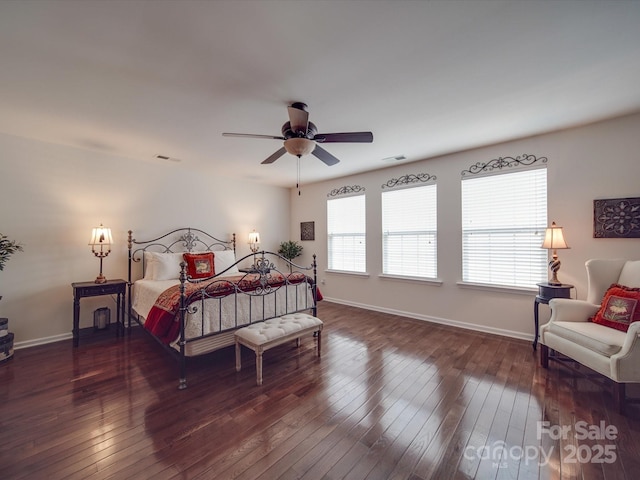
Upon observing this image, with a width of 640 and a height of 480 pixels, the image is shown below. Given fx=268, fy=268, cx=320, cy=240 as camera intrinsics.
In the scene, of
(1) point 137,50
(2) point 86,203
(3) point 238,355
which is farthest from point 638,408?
(2) point 86,203

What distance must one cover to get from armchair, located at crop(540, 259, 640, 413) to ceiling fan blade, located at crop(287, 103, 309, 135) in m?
3.06

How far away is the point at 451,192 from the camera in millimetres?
4168

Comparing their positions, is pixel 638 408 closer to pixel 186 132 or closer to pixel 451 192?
pixel 451 192

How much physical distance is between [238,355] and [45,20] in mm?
2878

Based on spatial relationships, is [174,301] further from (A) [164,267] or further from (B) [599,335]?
(B) [599,335]

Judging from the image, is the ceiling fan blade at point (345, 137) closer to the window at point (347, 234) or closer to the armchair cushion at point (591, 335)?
the armchair cushion at point (591, 335)

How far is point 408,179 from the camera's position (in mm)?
4652

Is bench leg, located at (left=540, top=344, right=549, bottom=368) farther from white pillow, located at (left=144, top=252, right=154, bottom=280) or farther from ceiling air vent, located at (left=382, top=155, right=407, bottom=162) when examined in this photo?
white pillow, located at (left=144, top=252, right=154, bottom=280)

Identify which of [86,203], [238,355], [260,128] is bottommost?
[238,355]

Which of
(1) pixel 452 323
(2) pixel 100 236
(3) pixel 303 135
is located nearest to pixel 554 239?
(1) pixel 452 323

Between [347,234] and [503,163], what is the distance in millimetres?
2895

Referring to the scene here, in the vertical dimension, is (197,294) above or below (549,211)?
below

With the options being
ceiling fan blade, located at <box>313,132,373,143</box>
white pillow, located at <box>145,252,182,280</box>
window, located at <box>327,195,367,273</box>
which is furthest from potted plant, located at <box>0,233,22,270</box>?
window, located at <box>327,195,367,273</box>

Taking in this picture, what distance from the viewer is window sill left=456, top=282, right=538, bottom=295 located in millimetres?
3507
